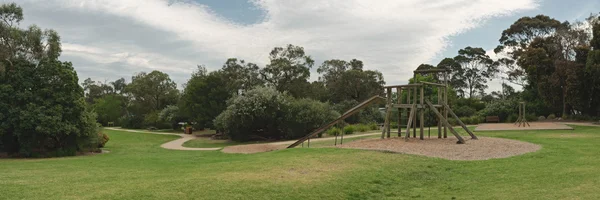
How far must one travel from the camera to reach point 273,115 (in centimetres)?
2781

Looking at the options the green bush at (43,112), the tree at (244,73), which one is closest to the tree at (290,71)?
the tree at (244,73)

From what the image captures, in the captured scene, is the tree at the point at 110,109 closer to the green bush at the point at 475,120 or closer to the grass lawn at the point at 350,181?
the green bush at the point at 475,120

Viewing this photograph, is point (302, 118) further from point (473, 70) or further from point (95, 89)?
point (95, 89)

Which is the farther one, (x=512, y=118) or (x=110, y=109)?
(x=110, y=109)

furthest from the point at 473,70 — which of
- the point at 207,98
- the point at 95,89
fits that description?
the point at 95,89

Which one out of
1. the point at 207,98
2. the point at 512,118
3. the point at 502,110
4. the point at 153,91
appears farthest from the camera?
the point at 153,91

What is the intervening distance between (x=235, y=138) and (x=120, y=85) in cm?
7255

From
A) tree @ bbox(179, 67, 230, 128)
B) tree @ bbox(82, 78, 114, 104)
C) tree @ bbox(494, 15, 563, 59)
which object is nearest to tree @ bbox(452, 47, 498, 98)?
tree @ bbox(494, 15, 563, 59)

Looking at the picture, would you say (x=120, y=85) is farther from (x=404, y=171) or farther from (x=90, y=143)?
(x=404, y=171)

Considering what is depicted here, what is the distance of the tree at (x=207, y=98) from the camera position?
36.9 metres

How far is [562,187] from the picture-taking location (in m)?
7.28

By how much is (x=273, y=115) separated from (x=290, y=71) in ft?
47.1

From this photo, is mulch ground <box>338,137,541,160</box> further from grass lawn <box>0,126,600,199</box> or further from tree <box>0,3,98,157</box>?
tree <box>0,3,98,157</box>

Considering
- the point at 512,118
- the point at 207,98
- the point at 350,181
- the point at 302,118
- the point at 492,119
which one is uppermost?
the point at 207,98
